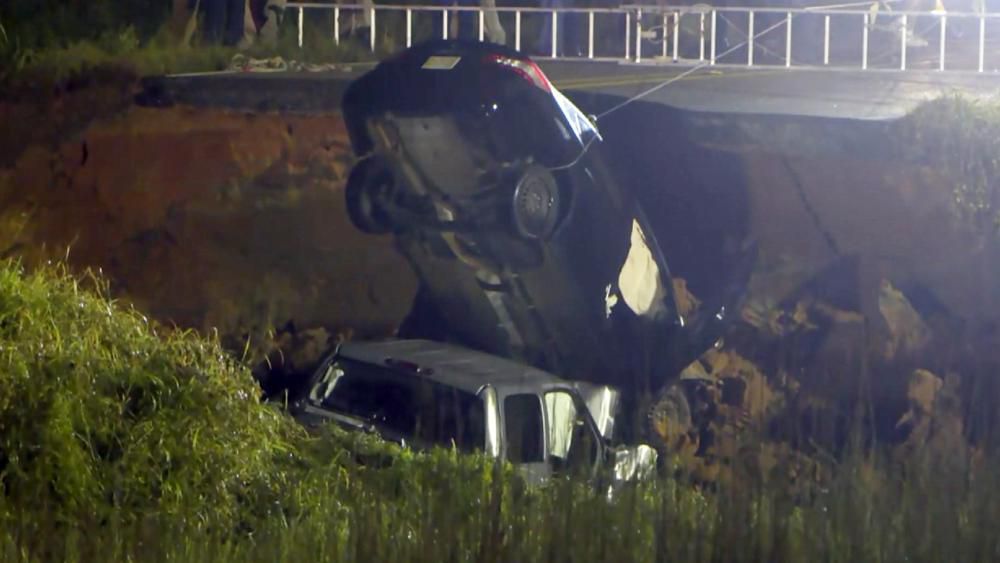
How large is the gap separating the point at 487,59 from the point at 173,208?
1779 mm

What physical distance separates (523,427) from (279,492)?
53.2 inches

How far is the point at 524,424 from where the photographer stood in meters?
7.72

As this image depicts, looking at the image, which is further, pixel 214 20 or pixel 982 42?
pixel 214 20

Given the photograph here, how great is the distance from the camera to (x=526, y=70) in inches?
318

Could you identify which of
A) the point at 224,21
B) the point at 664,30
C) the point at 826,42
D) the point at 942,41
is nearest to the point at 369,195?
the point at 224,21

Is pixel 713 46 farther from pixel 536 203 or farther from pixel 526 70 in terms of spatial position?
pixel 536 203

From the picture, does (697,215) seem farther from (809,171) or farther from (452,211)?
(452,211)

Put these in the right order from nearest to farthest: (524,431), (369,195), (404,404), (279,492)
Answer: (279,492)
(524,431)
(404,404)
(369,195)

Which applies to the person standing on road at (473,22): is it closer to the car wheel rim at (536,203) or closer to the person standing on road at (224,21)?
the car wheel rim at (536,203)

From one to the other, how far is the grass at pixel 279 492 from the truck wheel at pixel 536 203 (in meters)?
1.27

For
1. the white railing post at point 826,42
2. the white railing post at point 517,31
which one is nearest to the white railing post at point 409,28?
the white railing post at point 517,31

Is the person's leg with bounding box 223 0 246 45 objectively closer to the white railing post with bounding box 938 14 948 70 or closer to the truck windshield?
the truck windshield

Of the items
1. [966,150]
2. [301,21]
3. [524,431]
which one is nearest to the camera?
[524,431]

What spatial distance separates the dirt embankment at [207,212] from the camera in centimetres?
825
